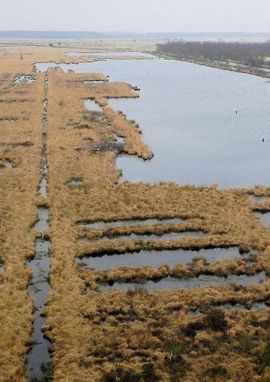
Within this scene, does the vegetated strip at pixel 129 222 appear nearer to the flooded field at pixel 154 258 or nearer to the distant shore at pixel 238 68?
the flooded field at pixel 154 258

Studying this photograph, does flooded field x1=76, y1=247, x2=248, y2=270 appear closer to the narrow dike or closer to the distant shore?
the narrow dike

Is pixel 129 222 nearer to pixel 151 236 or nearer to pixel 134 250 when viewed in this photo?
pixel 151 236

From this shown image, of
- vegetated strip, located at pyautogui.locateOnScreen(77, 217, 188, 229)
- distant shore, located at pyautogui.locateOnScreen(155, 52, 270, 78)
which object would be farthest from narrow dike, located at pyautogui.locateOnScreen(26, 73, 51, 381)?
distant shore, located at pyautogui.locateOnScreen(155, 52, 270, 78)

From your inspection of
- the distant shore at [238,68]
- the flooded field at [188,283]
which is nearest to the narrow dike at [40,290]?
the flooded field at [188,283]

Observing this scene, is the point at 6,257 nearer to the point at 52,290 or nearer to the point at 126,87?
the point at 52,290

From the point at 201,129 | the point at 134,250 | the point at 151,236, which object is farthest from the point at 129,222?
the point at 201,129

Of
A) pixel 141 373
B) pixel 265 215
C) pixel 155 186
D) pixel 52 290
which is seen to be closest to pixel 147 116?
pixel 155 186
